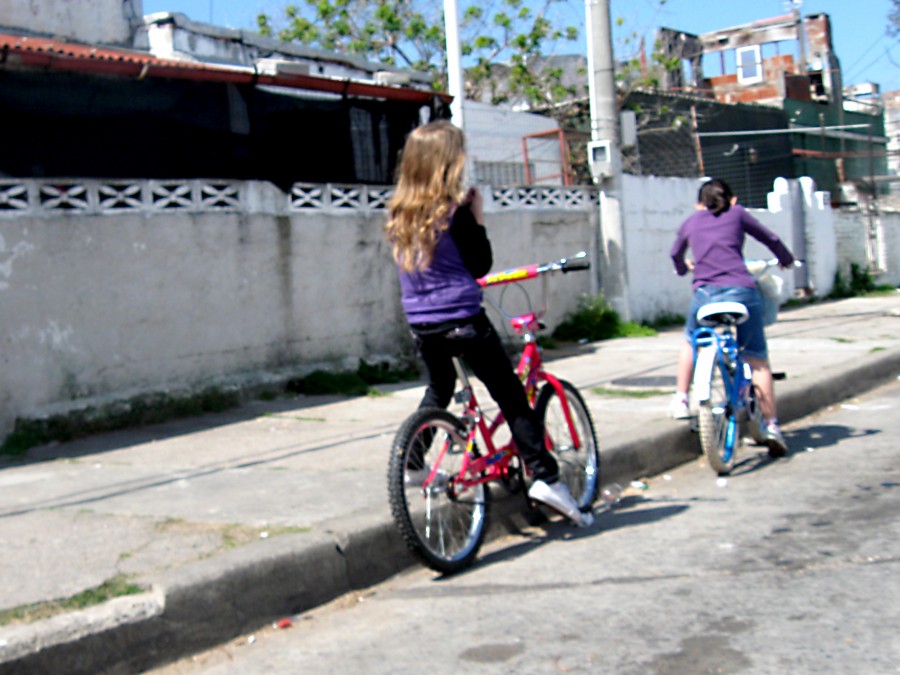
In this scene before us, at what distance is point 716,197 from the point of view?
7180 mm

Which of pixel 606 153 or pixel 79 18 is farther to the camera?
pixel 606 153

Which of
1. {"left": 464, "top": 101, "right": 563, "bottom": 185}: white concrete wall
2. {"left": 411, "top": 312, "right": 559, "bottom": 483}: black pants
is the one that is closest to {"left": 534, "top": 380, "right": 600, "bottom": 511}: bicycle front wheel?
{"left": 411, "top": 312, "right": 559, "bottom": 483}: black pants

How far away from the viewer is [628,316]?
14797 millimetres

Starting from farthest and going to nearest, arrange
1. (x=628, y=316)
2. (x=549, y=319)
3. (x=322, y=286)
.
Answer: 1. (x=628, y=316)
2. (x=549, y=319)
3. (x=322, y=286)

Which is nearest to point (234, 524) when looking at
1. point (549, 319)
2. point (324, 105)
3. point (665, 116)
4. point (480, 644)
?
point (480, 644)

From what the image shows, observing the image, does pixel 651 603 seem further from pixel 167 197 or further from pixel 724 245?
pixel 167 197

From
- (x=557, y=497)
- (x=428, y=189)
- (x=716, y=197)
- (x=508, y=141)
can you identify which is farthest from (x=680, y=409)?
(x=508, y=141)

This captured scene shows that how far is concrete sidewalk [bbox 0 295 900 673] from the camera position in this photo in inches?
153

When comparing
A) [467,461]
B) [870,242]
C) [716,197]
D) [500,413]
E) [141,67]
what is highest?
[141,67]

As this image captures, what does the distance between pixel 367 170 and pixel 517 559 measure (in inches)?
285

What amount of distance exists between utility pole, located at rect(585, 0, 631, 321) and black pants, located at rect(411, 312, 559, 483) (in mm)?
9824

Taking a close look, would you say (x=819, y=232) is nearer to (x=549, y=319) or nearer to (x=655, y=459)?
(x=549, y=319)

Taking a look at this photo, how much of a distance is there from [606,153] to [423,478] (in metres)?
10.6

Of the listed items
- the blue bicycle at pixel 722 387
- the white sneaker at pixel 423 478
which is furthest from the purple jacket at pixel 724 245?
the white sneaker at pixel 423 478
